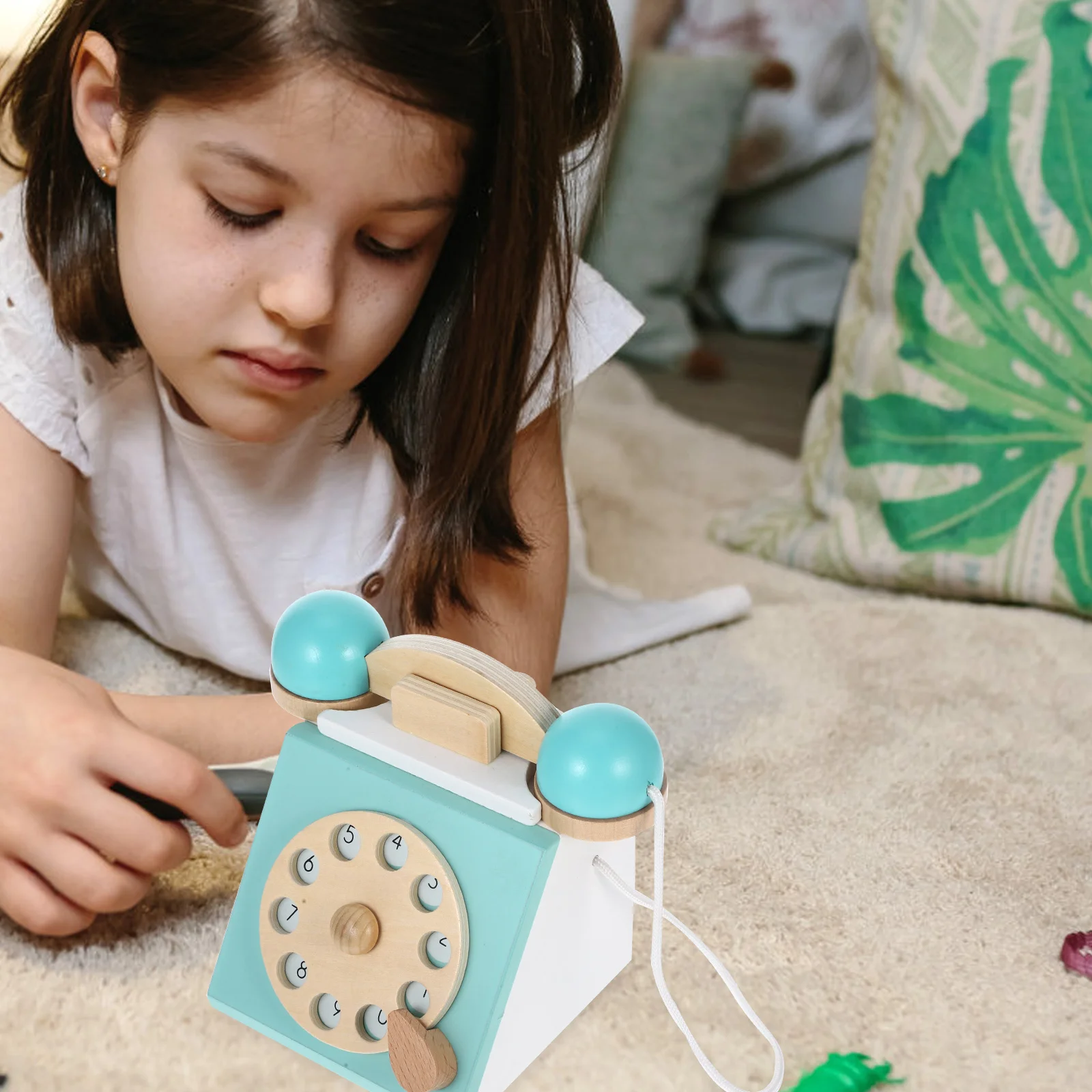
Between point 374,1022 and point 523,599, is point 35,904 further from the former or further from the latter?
point 523,599

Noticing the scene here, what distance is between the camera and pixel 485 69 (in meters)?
0.67

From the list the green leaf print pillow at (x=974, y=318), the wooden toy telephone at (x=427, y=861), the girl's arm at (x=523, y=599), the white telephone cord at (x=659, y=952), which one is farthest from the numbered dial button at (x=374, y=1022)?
the green leaf print pillow at (x=974, y=318)

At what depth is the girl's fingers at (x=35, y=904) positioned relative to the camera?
2.02ft

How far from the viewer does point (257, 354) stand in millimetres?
722

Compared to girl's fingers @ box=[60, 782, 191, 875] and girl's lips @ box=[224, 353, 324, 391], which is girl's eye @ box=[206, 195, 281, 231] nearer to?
girl's lips @ box=[224, 353, 324, 391]

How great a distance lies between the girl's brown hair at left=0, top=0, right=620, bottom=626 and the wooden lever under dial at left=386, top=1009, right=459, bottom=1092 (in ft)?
1.11

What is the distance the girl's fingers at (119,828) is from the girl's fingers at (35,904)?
3 cm

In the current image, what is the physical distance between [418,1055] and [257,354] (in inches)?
14.6

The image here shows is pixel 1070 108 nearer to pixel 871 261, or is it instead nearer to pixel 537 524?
pixel 871 261

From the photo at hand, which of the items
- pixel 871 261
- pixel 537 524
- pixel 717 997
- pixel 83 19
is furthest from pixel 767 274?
pixel 717 997

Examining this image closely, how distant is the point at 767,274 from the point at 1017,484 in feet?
3.21

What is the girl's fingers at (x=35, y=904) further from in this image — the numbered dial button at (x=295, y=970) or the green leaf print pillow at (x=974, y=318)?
the green leaf print pillow at (x=974, y=318)

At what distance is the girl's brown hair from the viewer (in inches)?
25.1

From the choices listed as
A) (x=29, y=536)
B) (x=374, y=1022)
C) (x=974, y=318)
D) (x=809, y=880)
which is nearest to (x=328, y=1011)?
(x=374, y=1022)
